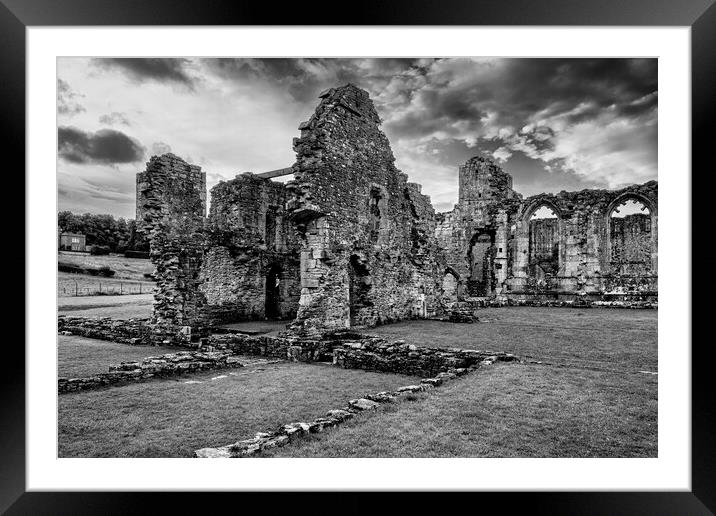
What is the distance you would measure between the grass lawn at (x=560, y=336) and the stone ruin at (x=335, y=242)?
7.21 ft

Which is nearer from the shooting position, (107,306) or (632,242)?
(107,306)

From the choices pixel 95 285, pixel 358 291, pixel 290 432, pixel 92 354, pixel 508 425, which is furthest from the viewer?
pixel 358 291

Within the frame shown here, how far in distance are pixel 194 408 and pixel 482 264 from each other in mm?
28363

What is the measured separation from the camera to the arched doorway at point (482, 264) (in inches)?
1169

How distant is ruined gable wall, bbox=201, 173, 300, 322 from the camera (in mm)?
18042

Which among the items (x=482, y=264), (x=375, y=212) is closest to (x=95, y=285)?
(x=375, y=212)

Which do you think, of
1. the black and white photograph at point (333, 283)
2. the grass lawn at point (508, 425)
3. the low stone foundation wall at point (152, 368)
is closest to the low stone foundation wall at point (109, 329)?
the black and white photograph at point (333, 283)

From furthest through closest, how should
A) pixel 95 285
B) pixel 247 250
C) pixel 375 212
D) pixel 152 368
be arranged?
pixel 247 250
pixel 375 212
pixel 95 285
pixel 152 368

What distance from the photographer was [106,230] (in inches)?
451

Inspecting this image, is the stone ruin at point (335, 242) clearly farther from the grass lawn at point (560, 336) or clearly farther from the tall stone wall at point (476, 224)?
the grass lawn at point (560, 336)

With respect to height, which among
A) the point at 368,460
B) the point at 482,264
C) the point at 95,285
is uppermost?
the point at 482,264

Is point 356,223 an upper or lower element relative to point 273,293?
upper
